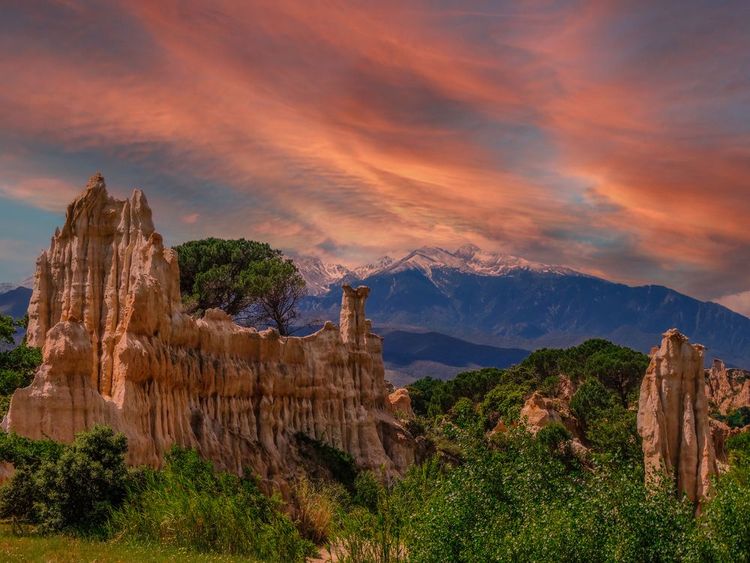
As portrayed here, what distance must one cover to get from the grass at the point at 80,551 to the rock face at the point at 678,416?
26625mm

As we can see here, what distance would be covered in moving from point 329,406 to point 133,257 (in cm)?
2061

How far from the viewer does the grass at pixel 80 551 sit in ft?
90.4

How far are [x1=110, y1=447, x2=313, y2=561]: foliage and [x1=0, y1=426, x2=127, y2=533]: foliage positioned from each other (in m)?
1.02

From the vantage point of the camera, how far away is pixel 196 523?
3275 cm

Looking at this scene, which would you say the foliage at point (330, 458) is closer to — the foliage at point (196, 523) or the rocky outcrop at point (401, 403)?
the foliage at point (196, 523)

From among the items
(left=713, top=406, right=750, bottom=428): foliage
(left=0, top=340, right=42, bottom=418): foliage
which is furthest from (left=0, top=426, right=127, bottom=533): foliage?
(left=713, top=406, right=750, bottom=428): foliage

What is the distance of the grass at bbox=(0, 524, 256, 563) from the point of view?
27.5m

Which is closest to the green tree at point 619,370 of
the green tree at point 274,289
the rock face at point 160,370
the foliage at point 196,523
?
the green tree at point 274,289

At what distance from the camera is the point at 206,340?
2046 inches

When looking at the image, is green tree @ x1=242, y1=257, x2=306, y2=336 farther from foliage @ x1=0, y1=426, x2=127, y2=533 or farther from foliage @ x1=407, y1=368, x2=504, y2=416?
foliage @ x1=0, y1=426, x2=127, y2=533

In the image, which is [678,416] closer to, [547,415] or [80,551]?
[80,551]

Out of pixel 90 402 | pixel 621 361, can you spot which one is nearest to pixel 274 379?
pixel 90 402

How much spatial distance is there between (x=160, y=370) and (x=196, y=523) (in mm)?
14030

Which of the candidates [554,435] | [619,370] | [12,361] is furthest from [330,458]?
[619,370]
